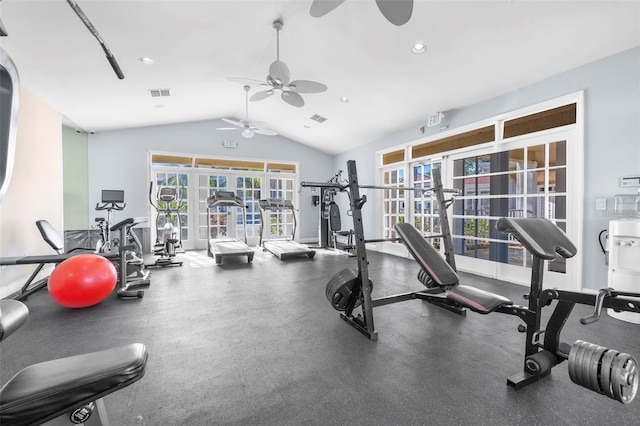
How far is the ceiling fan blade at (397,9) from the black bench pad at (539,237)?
1.68 m

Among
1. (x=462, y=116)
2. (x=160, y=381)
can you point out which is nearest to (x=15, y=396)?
(x=160, y=381)

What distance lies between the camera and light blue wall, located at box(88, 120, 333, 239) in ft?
22.9

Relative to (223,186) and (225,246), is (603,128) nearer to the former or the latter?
(225,246)

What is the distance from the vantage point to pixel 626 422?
1.54 metres

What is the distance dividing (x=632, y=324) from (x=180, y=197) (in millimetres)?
8570

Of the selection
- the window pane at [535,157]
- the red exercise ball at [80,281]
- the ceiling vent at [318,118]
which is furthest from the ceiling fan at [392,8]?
the ceiling vent at [318,118]

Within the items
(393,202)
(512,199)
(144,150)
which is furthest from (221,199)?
(512,199)

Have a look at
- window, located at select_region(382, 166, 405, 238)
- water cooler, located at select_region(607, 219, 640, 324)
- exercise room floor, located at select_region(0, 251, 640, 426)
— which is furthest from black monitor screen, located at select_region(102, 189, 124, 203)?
water cooler, located at select_region(607, 219, 640, 324)

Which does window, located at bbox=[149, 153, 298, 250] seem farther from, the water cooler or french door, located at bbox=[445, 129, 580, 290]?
the water cooler

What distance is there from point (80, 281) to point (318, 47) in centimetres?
409

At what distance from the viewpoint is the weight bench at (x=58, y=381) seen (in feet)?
2.13

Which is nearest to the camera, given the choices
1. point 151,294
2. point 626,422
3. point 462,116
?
point 626,422

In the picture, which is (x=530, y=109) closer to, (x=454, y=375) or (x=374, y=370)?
(x=454, y=375)

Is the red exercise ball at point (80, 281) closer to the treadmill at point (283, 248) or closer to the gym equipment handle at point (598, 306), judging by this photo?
the treadmill at point (283, 248)
